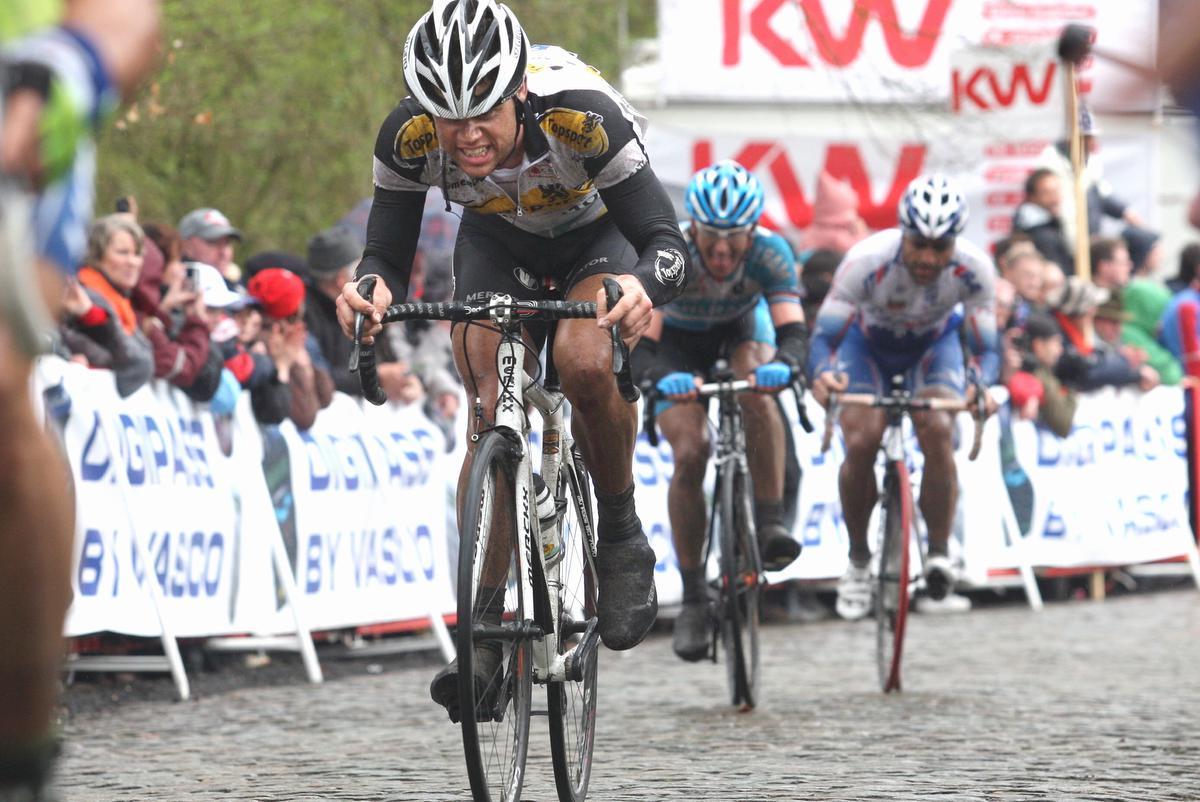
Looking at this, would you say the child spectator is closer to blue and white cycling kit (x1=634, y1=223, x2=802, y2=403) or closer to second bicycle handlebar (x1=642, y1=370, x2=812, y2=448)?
blue and white cycling kit (x1=634, y1=223, x2=802, y2=403)

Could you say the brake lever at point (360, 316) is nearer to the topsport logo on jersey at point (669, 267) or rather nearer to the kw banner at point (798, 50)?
the topsport logo on jersey at point (669, 267)

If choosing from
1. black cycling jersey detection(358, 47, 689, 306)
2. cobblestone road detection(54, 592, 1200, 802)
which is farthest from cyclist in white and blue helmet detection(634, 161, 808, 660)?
black cycling jersey detection(358, 47, 689, 306)

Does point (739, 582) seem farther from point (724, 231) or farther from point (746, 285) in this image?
point (724, 231)

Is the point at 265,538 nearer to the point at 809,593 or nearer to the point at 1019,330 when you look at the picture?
the point at 809,593

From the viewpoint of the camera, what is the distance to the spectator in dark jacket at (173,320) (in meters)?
10.2

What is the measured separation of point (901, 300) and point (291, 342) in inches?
131

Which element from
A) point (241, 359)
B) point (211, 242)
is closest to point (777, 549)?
point (241, 359)

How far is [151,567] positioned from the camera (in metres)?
9.81

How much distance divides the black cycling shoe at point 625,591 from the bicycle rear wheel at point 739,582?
8.85 feet

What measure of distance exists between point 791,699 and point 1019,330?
7.16m

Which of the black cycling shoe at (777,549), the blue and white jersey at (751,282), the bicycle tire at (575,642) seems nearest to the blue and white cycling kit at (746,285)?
the blue and white jersey at (751,282)

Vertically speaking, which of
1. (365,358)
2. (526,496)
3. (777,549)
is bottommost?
(777,549)

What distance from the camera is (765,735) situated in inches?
326

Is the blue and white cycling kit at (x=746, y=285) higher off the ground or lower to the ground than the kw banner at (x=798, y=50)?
lower
